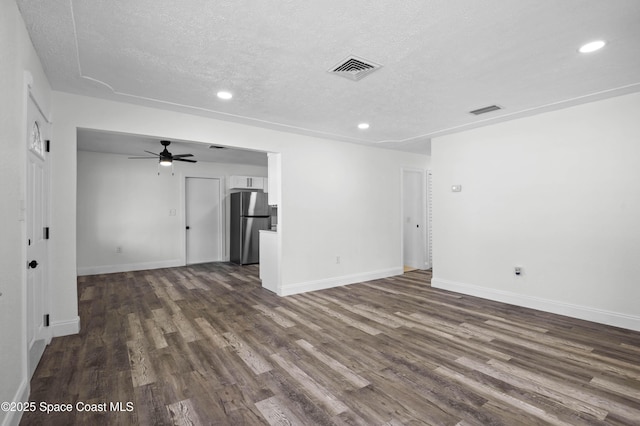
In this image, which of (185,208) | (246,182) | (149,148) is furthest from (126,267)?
(246,182)

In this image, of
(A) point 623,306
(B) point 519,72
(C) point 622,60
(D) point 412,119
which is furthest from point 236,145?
(A) point 623,306

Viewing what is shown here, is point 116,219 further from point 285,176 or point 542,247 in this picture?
point 542,247

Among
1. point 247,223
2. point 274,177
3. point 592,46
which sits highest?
point 592,46

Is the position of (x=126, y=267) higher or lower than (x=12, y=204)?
lower

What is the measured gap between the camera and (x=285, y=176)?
477 cm

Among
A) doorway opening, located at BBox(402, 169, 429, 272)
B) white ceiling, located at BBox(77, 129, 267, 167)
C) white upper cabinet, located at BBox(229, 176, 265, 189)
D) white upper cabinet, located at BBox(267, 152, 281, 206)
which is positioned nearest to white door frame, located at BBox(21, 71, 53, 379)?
white ceiling, located at BBox(77, 129, 267, 167)

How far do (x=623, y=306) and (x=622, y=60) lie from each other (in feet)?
8.37

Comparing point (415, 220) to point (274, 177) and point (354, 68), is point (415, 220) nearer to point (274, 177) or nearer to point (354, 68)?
point (274, 177)

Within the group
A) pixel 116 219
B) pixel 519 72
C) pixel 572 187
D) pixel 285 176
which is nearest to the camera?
pixel 519 72

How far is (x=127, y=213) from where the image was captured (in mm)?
6637

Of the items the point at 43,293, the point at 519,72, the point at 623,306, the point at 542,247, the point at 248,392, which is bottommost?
the point at 248,392

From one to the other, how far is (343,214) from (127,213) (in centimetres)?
476

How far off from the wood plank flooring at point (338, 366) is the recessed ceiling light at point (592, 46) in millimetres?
2535

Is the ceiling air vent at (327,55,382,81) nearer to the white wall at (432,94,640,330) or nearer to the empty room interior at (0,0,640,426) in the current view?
the empty room interior at (0,0,640,426)
